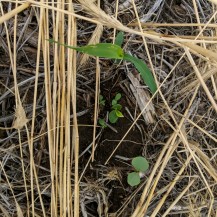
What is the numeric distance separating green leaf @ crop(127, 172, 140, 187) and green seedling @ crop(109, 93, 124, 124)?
158 mm

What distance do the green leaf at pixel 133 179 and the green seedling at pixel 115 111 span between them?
16 centimetres

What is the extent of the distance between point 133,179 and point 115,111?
20cm

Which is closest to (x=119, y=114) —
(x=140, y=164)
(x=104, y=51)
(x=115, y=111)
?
(x=115, y=111)

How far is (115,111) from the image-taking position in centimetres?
110

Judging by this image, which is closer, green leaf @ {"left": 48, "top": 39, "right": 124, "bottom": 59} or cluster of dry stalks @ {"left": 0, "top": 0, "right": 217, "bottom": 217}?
green leaf @ {"left": 48, "top": 39, "right": 124, "bottom": 59}

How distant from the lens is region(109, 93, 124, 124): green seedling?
3.60ft

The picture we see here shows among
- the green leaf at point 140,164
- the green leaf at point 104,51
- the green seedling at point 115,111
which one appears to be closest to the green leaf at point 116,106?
the green seedling at point 115,111

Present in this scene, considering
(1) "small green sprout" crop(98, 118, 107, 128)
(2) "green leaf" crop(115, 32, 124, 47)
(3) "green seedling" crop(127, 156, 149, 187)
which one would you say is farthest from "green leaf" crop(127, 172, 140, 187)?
(2) "green leaf" crop(115, 32, 124, 47)

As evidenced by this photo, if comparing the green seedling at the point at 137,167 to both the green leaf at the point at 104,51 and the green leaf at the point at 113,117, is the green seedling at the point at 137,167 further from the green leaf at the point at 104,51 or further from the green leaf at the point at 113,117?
the green leaf at the point at 104,51

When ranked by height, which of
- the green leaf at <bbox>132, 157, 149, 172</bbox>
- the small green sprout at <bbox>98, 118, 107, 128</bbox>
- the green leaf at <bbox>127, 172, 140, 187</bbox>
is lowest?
the green leaf at <bbox>127, 172, 140, 187</bbox>

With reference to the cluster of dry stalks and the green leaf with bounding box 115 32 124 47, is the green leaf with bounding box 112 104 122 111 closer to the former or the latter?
the cluster of dry stalks

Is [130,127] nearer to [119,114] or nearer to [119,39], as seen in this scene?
[119,114]

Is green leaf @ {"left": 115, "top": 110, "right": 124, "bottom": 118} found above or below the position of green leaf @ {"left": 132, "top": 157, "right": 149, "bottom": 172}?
above

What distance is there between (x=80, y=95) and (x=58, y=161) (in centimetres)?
21
